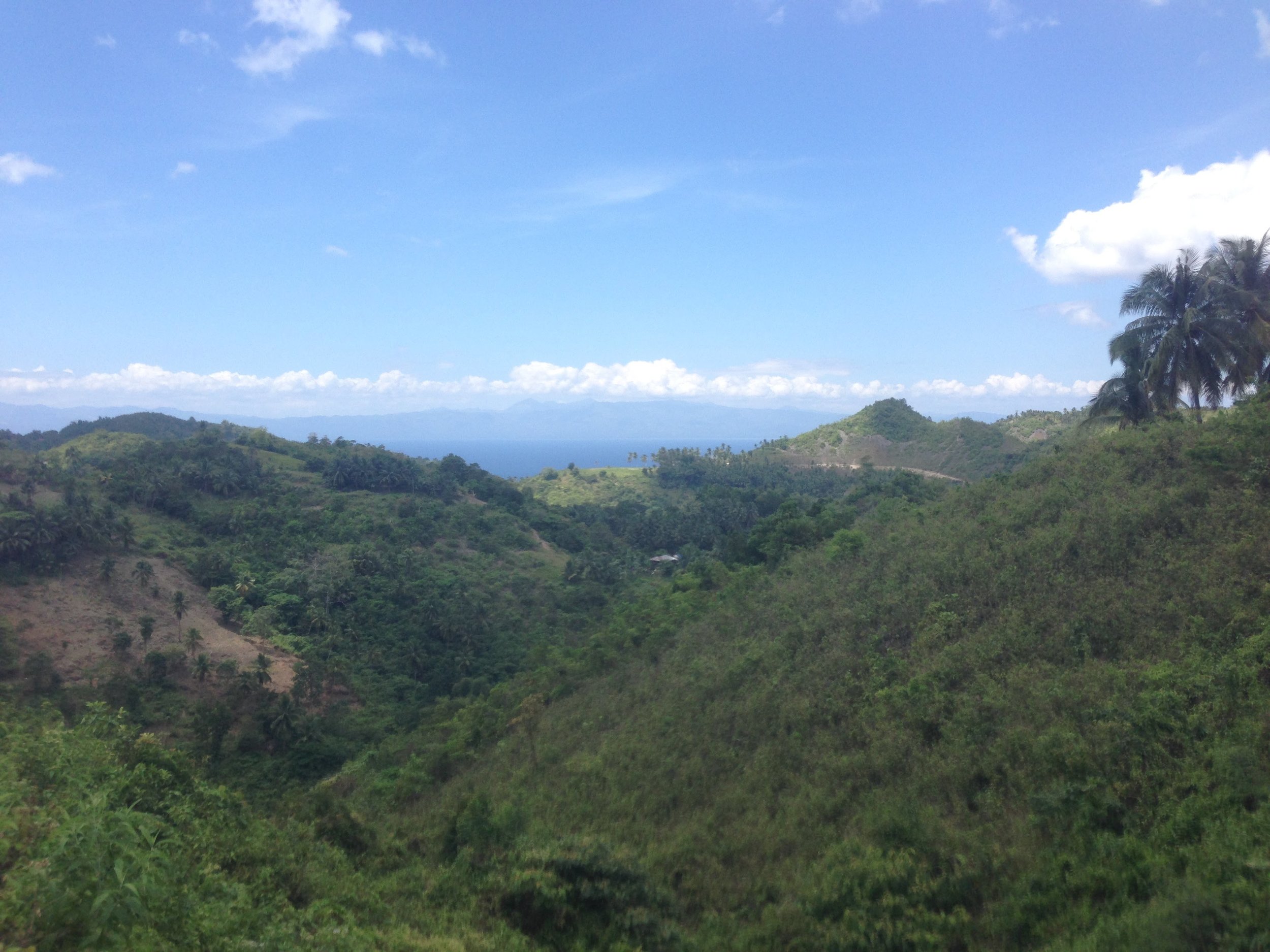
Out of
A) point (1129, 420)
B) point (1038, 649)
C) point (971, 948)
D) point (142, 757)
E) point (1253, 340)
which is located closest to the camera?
point (971, 948)

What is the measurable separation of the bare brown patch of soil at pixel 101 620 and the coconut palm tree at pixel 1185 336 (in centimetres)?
3050

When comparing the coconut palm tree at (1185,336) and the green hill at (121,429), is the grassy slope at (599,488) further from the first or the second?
the coconut palm tree at (1185,336)

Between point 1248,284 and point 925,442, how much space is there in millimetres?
55466

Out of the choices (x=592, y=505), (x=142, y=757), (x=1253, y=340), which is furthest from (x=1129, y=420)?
(x=592, y=505)

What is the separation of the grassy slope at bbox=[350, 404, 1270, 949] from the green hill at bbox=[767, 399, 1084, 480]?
135 ft

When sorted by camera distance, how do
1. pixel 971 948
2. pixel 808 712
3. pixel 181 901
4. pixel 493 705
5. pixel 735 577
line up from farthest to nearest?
1. pixel 735 577
2. pixel 493 705
3. pixel 808 712
4. pixel 971 948
5. pixel 181 901

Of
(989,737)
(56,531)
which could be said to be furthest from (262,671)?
(989,737)

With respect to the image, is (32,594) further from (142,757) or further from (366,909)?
(366,909)

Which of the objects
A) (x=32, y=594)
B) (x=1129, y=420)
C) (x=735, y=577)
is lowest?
(x=32, y=594)

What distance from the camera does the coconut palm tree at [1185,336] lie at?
14742 millimetres

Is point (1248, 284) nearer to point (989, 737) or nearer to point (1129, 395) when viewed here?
point (1129, 395)

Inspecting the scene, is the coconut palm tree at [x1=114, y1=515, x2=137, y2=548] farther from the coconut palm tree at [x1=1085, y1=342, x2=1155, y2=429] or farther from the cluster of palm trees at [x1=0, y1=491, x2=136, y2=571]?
the coconut palm tree at [x1=1085, y1=342, x2=1155, y2=429]

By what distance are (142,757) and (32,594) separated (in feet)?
76.8

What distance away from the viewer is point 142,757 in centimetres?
945
